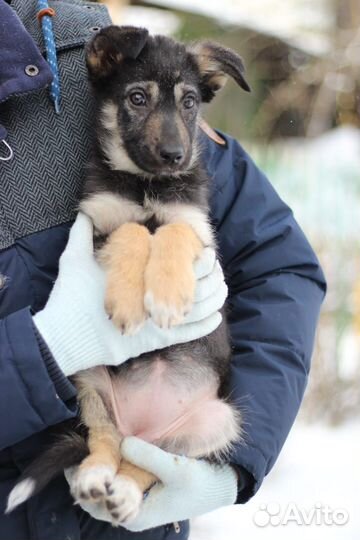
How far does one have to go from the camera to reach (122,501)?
2.40 meters

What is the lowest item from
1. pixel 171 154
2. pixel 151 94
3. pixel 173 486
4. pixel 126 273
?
pixel 173 486

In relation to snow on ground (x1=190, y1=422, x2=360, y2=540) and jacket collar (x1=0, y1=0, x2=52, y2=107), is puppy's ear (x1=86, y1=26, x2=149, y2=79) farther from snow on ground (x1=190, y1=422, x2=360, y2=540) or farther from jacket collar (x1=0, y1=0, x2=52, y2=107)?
snow on ground (x1=190, y1=422, x2=360, y2=540)

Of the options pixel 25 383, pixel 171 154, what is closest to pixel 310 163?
pixel 171 154

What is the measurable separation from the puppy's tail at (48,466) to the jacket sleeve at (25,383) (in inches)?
5.8

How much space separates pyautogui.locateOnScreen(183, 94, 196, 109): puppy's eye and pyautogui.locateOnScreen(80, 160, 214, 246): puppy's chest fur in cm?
30

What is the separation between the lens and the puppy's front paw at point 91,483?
2.37m

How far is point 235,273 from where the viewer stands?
2867 millimetres

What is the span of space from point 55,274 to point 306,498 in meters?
2.85

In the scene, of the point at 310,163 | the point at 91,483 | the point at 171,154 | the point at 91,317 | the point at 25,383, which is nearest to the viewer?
the point at 25,383

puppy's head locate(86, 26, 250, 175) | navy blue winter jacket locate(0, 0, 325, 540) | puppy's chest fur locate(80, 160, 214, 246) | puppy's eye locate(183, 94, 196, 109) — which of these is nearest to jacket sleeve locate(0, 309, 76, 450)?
navy blue winter jacket locate(0, 0, 325, 540)

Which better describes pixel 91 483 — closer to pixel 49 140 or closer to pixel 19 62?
pixel 49 140

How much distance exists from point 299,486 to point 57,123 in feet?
11.1

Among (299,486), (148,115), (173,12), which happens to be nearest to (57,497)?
(148,115)

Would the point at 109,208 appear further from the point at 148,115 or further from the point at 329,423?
the point at 329,423
